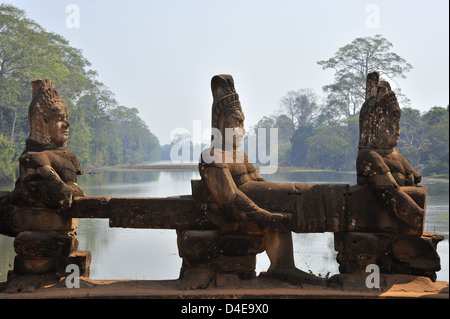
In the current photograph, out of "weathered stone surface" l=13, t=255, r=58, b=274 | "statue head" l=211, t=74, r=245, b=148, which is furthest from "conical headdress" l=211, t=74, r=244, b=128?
"weathered stone surface" l=13, t=255, r=58, b=274

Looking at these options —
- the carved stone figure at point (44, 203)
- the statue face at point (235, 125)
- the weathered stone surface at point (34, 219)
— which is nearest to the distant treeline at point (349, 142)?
the statue face at point (235, 125)

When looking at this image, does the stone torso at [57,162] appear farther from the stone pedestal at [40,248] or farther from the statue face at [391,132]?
the statue face at [391,132]

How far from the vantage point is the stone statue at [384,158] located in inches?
232

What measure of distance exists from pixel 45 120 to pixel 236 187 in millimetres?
2481

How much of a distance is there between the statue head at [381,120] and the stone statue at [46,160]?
3.62 meters

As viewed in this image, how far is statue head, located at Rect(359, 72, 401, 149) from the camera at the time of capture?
6.23 metres

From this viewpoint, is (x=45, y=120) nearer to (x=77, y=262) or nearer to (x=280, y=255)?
(x=77, y=262)

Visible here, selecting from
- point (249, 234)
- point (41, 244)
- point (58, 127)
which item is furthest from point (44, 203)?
point (249, 234)

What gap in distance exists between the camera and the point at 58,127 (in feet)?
20.5

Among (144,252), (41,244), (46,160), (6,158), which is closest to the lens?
(41,244)

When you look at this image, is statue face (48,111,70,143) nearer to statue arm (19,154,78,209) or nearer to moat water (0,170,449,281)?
statue arm (19,154,78,209)

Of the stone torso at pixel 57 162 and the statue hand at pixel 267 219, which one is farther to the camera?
the stone torso at pixel 57 162

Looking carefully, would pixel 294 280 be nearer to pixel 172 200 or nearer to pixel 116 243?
pixel 172 200

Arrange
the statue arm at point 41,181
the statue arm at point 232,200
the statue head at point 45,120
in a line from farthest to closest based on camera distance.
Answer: the statue head at point 45,120 < the statue arm at point 41,181 < the statue arm at point 232,200
